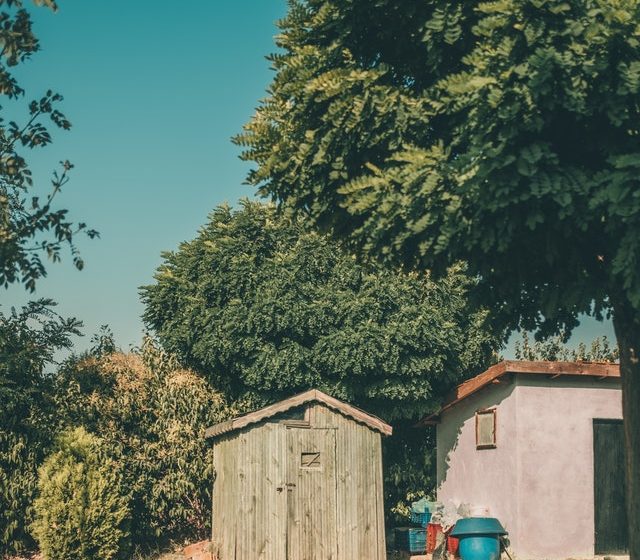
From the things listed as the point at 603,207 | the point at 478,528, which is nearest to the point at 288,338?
the point at 478,528

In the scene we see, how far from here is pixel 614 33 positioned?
1127cm

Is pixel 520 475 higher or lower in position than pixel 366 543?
higher

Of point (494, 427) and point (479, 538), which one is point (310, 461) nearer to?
point (479, 538)

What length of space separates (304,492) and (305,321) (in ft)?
17.2

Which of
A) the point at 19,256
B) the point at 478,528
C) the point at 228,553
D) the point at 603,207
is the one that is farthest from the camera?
the point at 228,553

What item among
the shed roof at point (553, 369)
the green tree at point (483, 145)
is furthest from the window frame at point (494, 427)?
the green tree at point (483, 145)

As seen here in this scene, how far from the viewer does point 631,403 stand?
1380cm

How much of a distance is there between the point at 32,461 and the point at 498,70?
642 inches

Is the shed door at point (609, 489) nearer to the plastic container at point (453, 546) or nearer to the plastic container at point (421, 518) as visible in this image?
the plastic container at point (453, 546)

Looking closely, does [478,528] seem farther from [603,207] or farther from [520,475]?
[603,207]

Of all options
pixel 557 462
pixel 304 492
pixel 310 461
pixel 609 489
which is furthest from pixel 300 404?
pixel 609 489

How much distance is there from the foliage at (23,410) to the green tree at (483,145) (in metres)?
11.4

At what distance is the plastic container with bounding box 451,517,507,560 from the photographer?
20.2 metres

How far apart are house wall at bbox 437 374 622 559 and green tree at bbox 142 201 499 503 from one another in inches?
142
